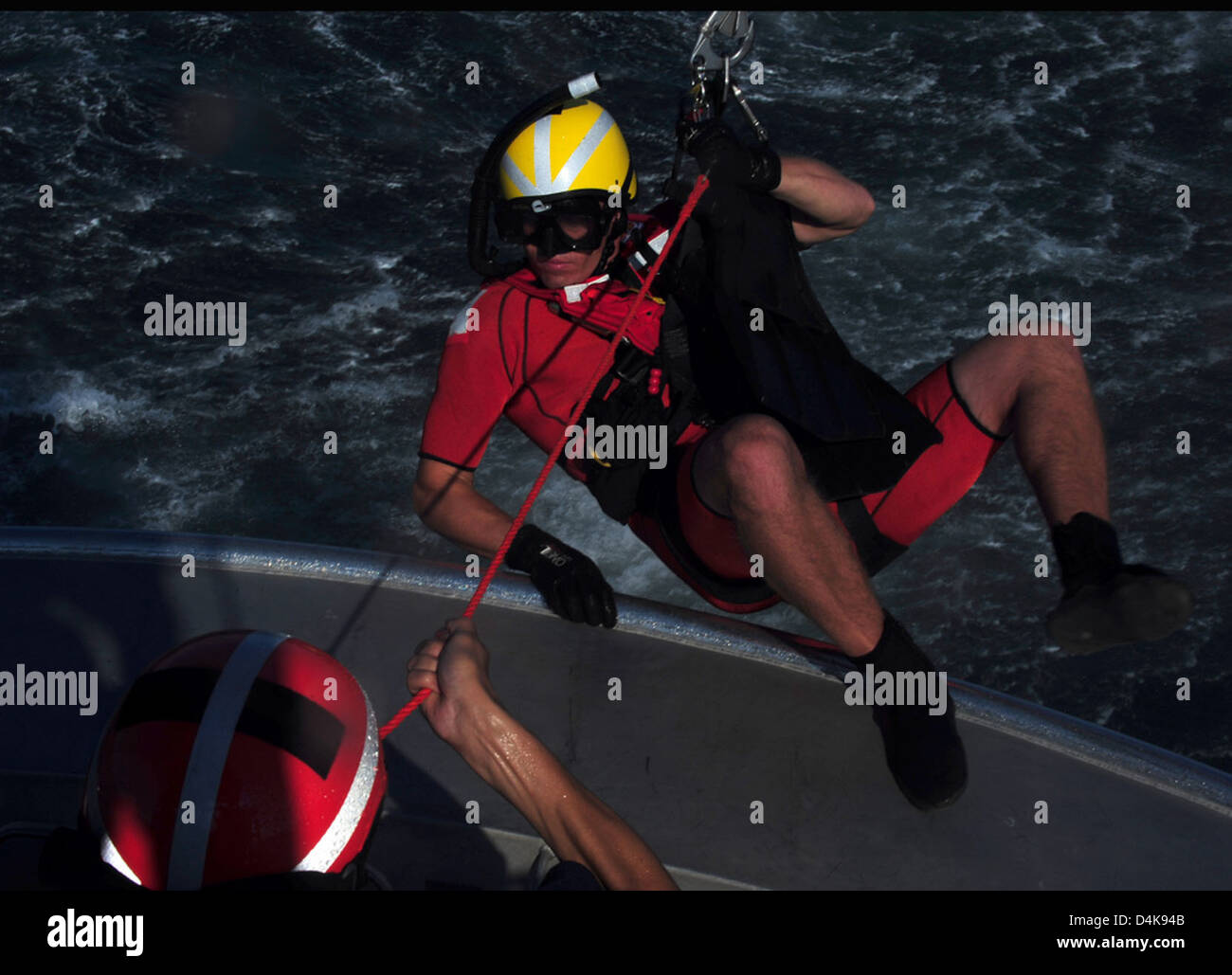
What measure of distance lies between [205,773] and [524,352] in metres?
2.08

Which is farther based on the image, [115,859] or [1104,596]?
[1104,596]

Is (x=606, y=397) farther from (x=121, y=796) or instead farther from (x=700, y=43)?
(x=121, y=796)

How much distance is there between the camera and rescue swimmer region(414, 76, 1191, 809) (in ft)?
11.9

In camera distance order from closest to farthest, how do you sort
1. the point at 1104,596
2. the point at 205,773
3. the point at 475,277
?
the point at 205,773 → the point at 1104,596 → the point at 475,277

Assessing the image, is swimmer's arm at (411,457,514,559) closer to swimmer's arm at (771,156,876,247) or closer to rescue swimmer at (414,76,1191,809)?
rescue swimmer at (414,76,1191,809)

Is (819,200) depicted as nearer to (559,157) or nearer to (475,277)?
(559,157)

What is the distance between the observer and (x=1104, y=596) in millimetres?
3061

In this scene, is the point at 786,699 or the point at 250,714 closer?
the point at 250,714

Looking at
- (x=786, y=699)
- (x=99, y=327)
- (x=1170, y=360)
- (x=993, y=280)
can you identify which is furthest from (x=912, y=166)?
(x=786, y=699)

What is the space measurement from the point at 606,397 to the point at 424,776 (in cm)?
133

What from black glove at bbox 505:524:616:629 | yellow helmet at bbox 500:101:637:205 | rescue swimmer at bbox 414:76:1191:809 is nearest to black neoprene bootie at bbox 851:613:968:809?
rescue swimmer at bbox 414:76:1191:809

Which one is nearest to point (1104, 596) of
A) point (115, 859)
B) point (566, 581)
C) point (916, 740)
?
point (916, 740)

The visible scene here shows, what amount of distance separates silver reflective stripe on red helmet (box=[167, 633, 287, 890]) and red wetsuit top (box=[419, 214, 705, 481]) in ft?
5.42

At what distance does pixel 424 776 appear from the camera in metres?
3.61
